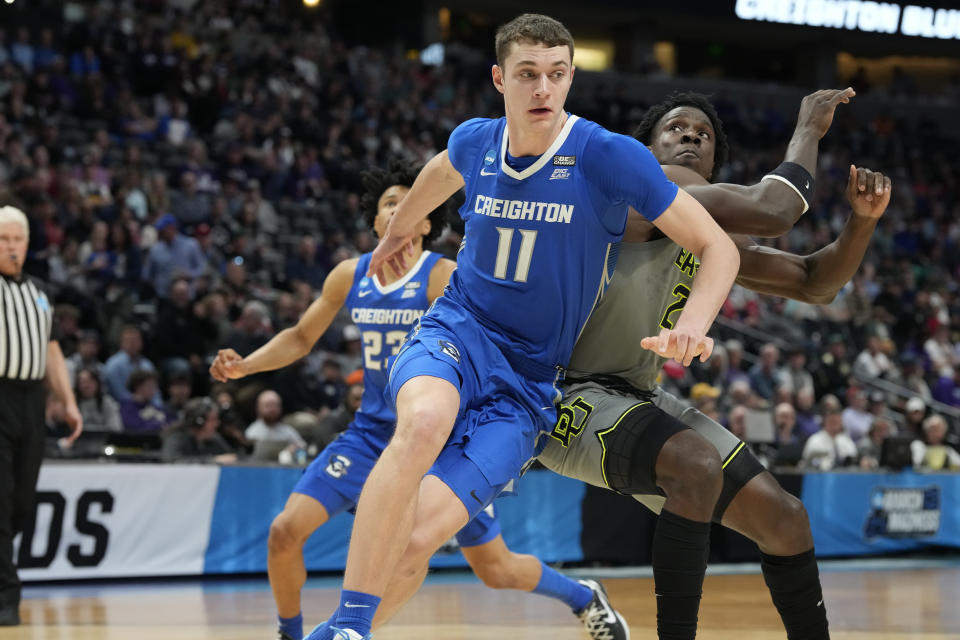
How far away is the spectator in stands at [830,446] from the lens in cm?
1180

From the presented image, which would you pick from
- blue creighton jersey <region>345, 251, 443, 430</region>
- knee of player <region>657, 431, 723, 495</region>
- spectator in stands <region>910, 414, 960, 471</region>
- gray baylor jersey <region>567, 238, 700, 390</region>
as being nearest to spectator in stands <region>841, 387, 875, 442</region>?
spectator in stands <region>910, 414, 960, 471</region>

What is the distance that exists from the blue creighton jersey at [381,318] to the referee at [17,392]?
7.76 ft

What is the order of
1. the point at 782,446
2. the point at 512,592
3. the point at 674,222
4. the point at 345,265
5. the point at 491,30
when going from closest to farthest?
the point at 674,222 → the point at 345,265 → the point at 512,592 → the point at 782,446 → the point at 491,30

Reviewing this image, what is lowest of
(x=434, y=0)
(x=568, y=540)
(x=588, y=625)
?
(x=568, y=540)

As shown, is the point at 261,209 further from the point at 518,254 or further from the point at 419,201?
the point at 518,254

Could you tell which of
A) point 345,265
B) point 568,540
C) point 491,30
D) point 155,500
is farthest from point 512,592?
point 491,30

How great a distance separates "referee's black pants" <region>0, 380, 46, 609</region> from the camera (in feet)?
21.4

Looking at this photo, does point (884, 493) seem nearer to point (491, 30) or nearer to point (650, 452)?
point (650, 452)

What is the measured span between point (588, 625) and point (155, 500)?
14.5 feet

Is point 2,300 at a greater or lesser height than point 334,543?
greater

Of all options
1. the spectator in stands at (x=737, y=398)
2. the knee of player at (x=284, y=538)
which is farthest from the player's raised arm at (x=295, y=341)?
the spectator in stands at (x=737, y=398)

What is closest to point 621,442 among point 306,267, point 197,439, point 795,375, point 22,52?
point 197,439

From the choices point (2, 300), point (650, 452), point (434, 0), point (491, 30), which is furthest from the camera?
point (491, 30)

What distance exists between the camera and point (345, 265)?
18.5ft
